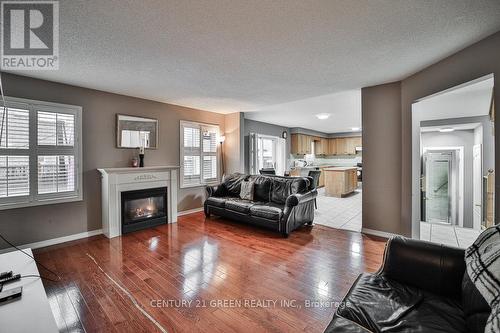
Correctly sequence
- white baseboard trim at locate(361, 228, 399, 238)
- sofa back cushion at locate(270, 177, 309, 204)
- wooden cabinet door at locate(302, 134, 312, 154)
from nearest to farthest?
white baseboard trim at locate(361, 228, 399, 238) < sofa back cushion at locate(270, 177, 309, 204) < wooden cabinet door at locate(302, 134, 312, 154)

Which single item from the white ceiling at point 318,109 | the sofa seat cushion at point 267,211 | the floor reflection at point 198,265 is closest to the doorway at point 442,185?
the white ceiling at point 318,109

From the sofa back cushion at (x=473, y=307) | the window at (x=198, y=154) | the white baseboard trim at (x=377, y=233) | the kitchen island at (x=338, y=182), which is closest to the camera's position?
the sofa back cushion at (x=473, y=307)

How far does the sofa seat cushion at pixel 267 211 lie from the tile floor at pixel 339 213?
1.34 metres

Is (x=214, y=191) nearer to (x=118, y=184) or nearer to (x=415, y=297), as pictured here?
(x=118, y=184)

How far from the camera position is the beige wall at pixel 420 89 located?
2090mm

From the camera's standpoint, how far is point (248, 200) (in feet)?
14.6

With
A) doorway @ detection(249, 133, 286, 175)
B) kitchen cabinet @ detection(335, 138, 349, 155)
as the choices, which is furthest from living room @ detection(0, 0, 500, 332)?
kitchen cabinet @ detection(335, 138, 349, 155)

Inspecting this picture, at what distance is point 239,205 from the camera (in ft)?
13.6

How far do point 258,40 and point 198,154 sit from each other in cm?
358

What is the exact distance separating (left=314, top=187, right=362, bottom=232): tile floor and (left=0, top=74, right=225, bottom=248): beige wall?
3.60 meters

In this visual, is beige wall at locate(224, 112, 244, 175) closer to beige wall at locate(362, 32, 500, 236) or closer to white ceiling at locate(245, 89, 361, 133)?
white ceiling at locate(245, 89, 361, 133)

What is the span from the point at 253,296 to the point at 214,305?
376mm

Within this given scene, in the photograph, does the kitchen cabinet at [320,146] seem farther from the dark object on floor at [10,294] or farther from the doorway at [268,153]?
the dark object on floor at [10,294]

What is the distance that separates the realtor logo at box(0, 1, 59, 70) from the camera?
175 cm
